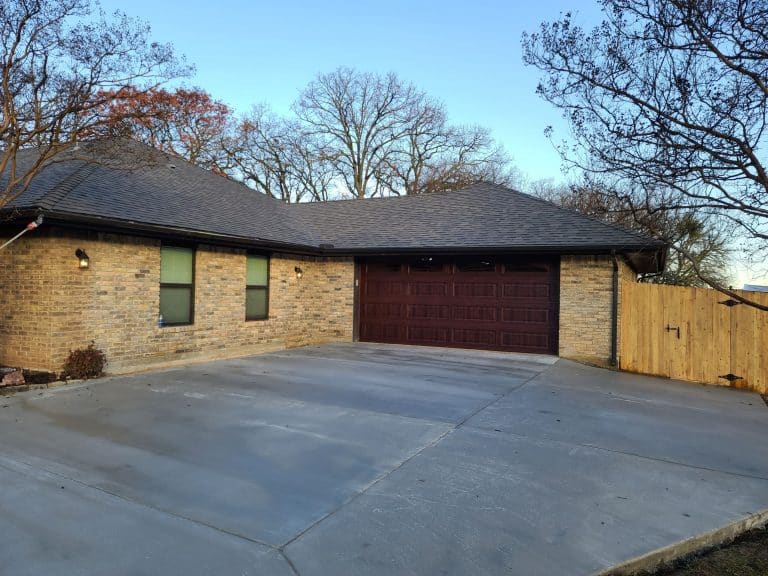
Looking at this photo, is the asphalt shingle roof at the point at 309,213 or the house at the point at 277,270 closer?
the house at the point at 277,270

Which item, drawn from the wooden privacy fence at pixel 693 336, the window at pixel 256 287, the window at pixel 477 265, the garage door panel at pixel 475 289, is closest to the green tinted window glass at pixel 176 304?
the window at pixel 256 287

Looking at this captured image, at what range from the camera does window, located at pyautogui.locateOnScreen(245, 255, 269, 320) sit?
12.3 m

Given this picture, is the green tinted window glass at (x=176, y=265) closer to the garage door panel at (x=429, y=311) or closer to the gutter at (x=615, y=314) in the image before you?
the garage door panel at (x=429, y=311)

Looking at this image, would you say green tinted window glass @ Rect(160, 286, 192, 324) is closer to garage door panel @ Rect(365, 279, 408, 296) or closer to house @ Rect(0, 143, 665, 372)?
house @ Rect(0, 143, 665, 372)

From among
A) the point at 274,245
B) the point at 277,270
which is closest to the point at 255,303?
the point at 277,270

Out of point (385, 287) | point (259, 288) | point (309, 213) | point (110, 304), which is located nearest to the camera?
point (110, 304)

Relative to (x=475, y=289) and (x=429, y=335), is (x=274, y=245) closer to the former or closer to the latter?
(x=429, y=335)

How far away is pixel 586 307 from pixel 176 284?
9022 mm

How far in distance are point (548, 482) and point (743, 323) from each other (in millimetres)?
7563

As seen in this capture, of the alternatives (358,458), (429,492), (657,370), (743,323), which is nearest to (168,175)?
(358,458)

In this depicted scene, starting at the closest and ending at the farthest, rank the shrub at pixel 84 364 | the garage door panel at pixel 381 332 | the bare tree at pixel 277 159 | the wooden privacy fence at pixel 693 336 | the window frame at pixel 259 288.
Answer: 1. the shrub at pixel 84 364
2. the wooden privacy fence at pixel 693 336
3. the window frame at pixel 259 288
4. the garage door panel at pixel 381 332
5. the bare tree at pixel 277 159

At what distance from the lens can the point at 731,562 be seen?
3385 millimetres

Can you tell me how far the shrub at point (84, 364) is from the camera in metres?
8.19

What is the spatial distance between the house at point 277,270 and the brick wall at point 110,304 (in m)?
0.03
